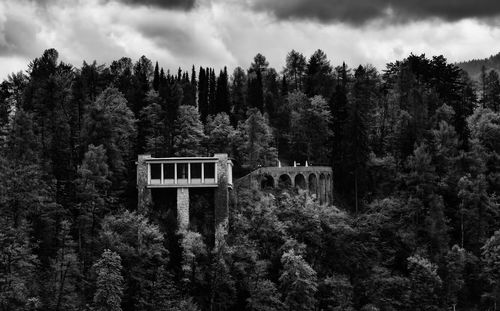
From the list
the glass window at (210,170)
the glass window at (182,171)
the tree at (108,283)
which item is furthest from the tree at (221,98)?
the tree at (108,283)

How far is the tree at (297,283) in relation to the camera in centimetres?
6383

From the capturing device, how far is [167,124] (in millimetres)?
79375

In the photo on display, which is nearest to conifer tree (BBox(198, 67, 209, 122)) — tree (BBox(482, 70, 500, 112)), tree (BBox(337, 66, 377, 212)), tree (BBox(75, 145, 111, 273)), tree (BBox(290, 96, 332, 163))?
tree (BBox(290, 96, 332, 163))

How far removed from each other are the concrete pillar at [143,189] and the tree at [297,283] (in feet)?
45.1

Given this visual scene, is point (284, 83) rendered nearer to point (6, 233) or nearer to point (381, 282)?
point (381, 282)

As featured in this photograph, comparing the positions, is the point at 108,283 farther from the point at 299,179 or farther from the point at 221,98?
the point at 221,98

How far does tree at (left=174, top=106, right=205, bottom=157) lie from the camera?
7856 centimetres

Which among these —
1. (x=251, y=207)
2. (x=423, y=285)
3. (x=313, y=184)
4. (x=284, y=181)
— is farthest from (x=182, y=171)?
(x=423, y=285)

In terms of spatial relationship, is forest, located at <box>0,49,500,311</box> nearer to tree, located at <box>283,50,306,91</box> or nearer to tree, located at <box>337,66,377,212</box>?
tree, located at <box>337,66,377,212</box>

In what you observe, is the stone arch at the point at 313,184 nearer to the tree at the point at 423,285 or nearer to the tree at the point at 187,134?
the tree at the point at 187,134

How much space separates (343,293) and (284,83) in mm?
52450

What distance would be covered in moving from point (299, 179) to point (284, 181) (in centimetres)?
186

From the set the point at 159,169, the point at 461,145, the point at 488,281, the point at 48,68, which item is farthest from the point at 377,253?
the point at 48,68

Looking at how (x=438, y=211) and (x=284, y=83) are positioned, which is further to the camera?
(x=284, y=83)
